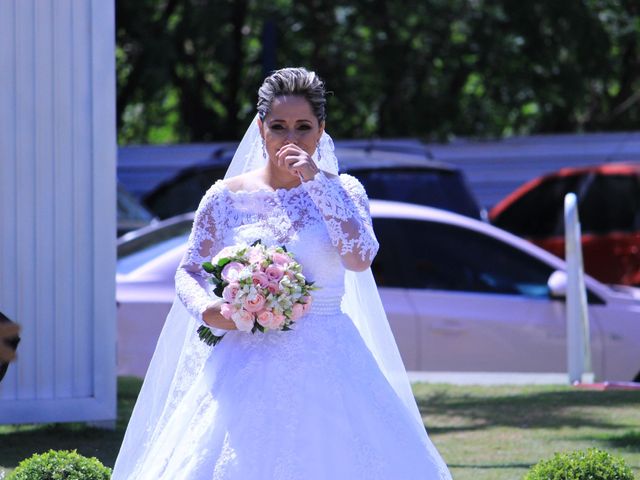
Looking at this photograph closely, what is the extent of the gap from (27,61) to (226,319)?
337cm

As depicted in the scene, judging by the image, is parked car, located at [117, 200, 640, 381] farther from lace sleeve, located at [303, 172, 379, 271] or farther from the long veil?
lace sleeve, located at [303, 172, 379, 271]

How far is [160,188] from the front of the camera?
1467cm

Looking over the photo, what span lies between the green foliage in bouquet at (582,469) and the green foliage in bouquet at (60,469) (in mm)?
1738

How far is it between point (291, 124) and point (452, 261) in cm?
548

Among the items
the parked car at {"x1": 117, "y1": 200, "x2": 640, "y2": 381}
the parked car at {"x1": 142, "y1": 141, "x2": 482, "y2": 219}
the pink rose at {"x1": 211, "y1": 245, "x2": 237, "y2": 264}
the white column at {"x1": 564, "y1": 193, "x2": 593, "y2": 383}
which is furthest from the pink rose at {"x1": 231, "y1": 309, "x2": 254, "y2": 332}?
the parked car at {"x1": 142, "y1": 141, "x2": 482, "y2": 219}

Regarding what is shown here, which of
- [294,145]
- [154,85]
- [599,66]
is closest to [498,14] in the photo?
[599,66]

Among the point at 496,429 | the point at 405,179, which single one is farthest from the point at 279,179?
the point at 405,179

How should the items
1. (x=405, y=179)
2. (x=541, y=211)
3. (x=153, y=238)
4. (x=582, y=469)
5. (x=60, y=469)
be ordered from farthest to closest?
(x=541, y=211)
(x=405, y=179)
(x=153, y=238)
(x=60, y=469)
(x=582, y=469)

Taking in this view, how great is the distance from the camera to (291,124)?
491cm

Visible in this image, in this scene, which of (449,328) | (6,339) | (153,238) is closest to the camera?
(6,339)

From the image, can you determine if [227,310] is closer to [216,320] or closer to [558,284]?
[216,320]

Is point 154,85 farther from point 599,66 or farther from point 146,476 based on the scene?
point 146,476

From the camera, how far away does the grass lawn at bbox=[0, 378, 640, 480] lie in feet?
23.3

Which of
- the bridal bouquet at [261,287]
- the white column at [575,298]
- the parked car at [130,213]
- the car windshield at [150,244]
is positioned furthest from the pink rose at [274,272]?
the parked car at [130,213]
